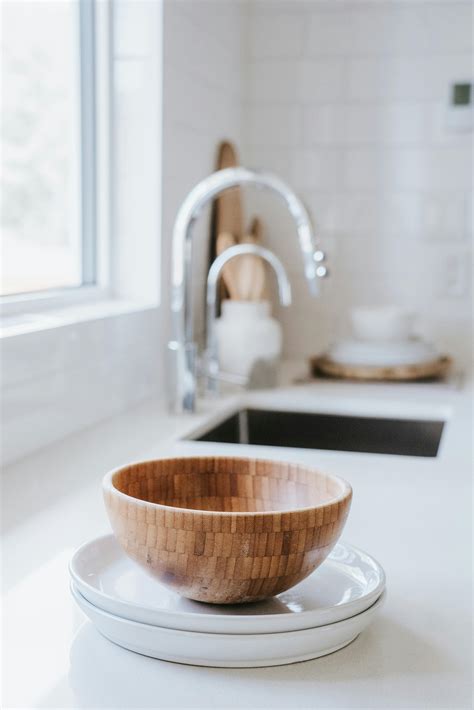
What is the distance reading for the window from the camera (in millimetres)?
1404

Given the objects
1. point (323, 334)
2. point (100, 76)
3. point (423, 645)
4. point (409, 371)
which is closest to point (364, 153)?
point (323, 334)

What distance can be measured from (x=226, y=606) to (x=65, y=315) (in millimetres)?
885

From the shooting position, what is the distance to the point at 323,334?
2330mm

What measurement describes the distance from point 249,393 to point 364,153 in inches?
34.0

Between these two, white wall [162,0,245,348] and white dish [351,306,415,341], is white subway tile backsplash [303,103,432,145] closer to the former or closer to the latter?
white wall [162,0,245,348]

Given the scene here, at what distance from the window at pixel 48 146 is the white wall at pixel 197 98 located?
0.15m

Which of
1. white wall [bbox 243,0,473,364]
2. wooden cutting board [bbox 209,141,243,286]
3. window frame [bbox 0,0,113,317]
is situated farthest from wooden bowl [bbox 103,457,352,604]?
white wall [bbox 243,0,473,364]

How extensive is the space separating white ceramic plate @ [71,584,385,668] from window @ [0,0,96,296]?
88cm

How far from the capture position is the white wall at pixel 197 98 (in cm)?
173

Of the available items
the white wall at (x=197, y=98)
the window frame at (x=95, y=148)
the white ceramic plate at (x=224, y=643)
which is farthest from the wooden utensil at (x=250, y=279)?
the white ceramic plate at (x=224, y=643)

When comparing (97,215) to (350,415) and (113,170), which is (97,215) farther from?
(350,415)

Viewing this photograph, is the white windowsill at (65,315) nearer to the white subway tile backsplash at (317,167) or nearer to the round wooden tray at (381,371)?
the round wooden tray at (381,371)

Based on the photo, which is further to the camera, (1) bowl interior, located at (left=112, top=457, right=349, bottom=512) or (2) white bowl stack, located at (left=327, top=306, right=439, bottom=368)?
(2) white bowl stack, located at (left=327, top=306, right=439, bottom=368)

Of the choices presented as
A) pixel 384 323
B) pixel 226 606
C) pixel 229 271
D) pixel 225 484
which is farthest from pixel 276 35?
pixel 226 606
